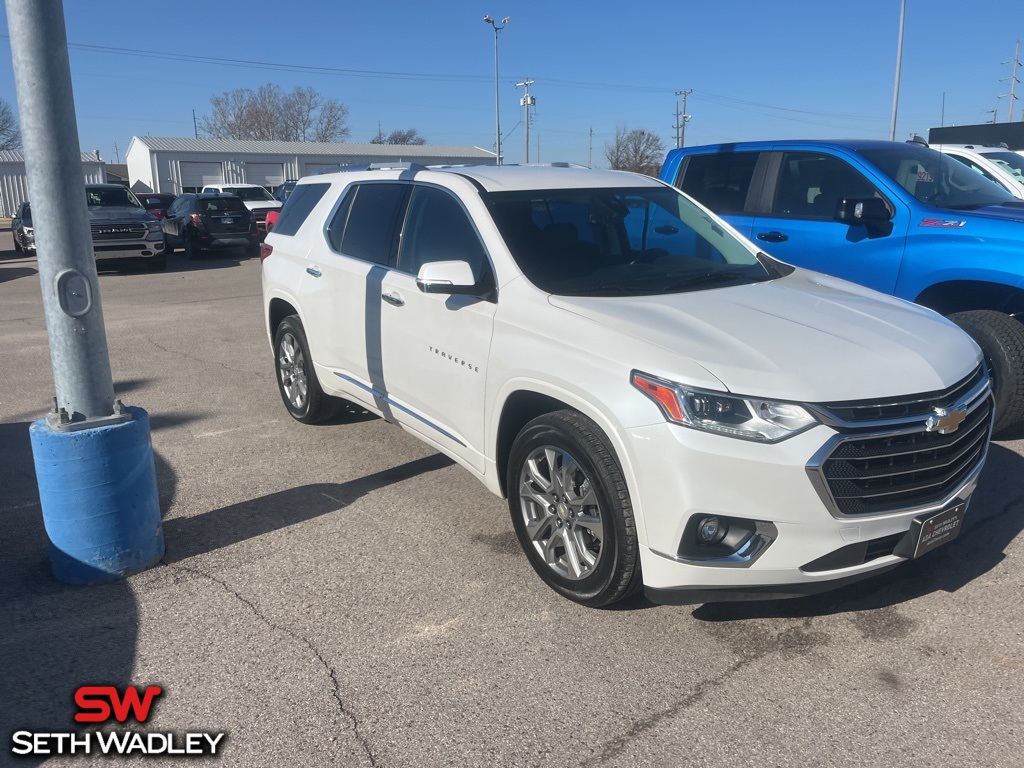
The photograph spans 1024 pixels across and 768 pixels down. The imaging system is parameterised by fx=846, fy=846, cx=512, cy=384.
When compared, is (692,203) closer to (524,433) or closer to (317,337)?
(524,433)

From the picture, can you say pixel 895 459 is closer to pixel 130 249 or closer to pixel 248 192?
pixel 130 249

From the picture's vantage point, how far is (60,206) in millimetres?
3680

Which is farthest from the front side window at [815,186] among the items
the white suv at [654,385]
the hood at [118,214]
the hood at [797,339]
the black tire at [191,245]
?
the black tire at [191,245]

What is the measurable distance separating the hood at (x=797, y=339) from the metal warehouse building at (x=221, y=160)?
47783 mm

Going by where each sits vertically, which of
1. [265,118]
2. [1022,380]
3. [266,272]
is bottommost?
[1022,380]

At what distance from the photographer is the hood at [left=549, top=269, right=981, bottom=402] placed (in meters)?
3.06

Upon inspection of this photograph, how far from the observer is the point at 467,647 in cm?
335

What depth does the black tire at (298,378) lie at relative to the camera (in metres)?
5.92

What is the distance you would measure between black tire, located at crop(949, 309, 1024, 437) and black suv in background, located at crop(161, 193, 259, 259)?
59.7 ft

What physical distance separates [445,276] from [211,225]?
18118 millimetres

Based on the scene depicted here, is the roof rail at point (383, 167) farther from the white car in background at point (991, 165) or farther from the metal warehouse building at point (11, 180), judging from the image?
the metal warehouse building at point (11, 180)

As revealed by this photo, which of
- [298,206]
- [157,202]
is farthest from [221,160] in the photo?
[298,206]

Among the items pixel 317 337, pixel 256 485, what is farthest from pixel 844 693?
pixel 317 337

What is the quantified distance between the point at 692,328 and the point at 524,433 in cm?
84
